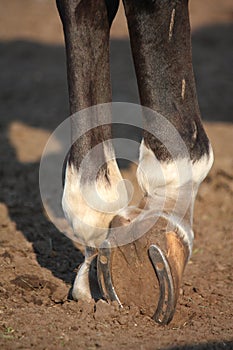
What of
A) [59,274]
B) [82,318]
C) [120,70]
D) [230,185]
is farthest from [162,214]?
[120,70]

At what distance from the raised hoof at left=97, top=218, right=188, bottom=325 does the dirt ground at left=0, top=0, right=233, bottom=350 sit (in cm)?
5

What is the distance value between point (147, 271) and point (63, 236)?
108 cm

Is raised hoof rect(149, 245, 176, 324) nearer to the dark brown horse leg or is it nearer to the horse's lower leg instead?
the dark brown horse leg

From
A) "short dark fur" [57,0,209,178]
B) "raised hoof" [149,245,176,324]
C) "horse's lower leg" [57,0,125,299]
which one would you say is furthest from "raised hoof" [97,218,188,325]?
"short dark fur" [57,0,209,178]

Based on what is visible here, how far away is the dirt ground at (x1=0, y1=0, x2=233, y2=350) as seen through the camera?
2393mm

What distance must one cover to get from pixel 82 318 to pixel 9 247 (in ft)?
2.48

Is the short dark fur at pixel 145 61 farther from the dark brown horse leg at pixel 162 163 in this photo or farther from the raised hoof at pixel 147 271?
the raised hoof at pixel 147 271

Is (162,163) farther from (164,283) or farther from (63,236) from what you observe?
(63,236)

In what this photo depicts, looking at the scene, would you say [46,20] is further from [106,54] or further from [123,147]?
[106,54]

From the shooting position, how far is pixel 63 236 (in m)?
3.44

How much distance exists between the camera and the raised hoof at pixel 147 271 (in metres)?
2.38

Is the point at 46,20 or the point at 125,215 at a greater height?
the point at 125,215

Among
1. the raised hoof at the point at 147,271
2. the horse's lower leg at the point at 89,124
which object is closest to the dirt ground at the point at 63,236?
the raised hoof at the point at 147,271

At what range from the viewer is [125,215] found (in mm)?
2510
